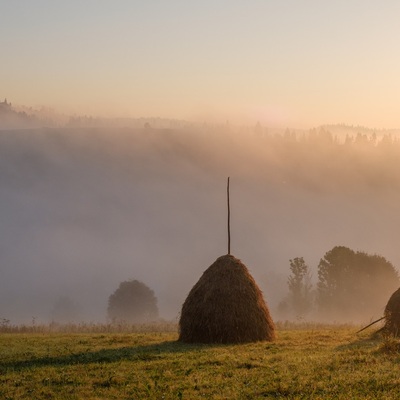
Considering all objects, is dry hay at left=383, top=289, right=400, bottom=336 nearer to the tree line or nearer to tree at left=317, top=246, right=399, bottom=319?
the tree line

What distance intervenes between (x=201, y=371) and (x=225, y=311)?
8316 millimetres

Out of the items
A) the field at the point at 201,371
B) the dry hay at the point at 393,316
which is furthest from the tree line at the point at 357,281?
the field at the point at 201,371

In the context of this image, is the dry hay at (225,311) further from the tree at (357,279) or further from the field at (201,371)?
the tree at (357,279)

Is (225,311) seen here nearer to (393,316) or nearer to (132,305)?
(393,316)

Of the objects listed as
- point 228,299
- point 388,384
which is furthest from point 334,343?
point 388,384

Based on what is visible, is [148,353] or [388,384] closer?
[388,384]

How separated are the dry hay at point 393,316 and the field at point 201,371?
8.56ft

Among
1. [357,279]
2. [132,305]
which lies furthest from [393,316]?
[132,305]

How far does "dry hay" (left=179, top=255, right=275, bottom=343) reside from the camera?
88.2 ft

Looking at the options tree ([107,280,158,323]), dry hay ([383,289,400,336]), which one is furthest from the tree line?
dry hay ([383,289,400,336])

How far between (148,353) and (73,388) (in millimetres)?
6812

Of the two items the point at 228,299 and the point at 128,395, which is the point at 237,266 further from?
the point at 128,395

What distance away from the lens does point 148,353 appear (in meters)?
23.3

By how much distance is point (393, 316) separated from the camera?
1143 inches
